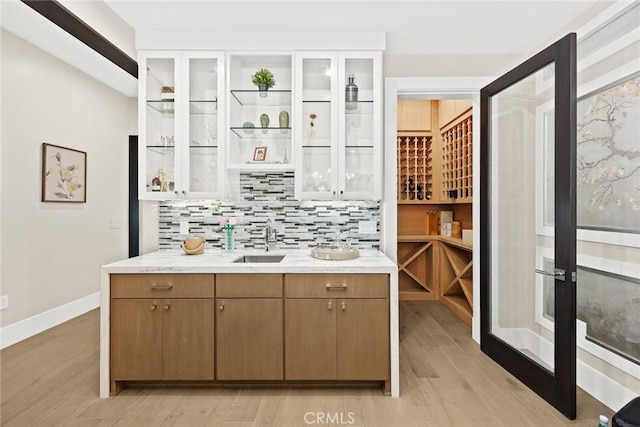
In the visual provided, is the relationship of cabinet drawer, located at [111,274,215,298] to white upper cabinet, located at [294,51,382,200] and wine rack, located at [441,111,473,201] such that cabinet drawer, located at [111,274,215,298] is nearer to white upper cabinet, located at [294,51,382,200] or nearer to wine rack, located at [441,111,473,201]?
white upper cabinet, located at [294,51,382,200]

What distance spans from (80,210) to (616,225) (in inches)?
197

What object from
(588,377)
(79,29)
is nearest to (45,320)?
(79,29)

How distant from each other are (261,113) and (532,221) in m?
2.28

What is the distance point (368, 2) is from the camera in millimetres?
2402

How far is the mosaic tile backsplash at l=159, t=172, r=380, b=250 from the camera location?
3.02m

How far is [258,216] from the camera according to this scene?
3027mm

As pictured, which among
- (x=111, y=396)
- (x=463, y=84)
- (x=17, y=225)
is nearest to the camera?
(x=111, y=396)

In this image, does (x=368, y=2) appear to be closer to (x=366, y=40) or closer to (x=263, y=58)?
(x=366, y=40)

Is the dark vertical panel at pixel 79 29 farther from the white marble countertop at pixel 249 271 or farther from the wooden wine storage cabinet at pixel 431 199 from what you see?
the wooden wine storage cabinet at pixel 431 199

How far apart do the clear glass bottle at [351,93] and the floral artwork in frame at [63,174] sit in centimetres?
316

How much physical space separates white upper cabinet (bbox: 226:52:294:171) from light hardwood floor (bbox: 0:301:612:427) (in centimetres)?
167

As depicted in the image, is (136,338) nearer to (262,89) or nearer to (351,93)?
(262,89)

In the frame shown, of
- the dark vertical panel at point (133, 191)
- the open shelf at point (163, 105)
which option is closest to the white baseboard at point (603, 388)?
the open shelf at point (163, 105)

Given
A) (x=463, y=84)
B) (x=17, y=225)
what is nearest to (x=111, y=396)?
(x=17, y=225)
